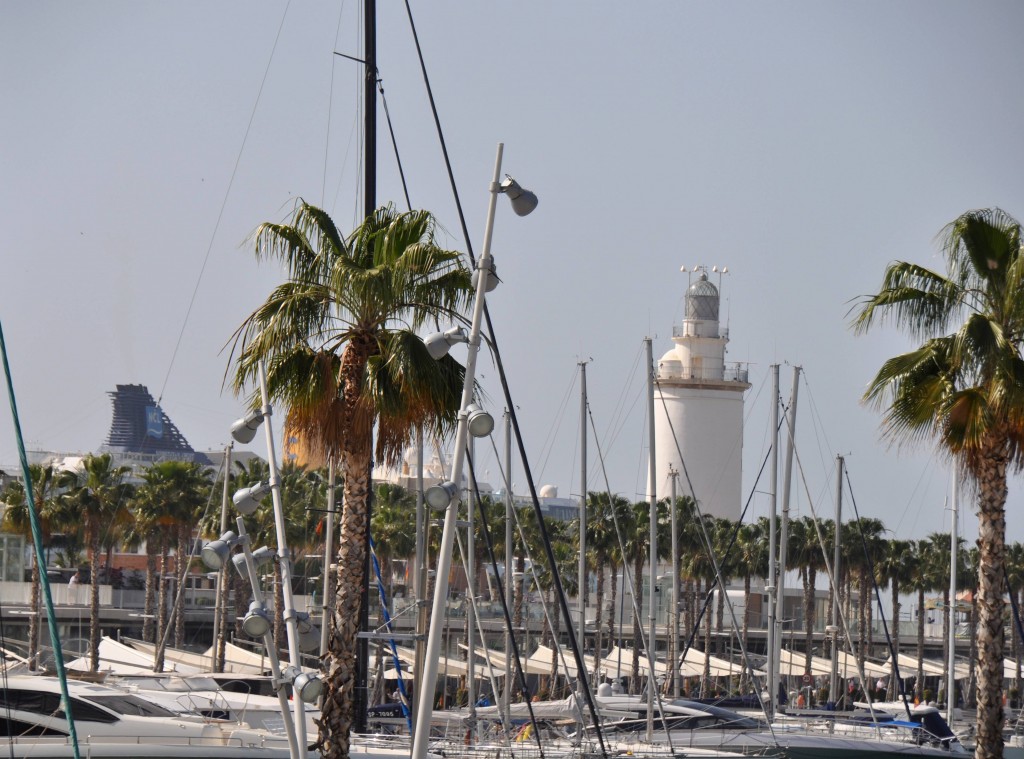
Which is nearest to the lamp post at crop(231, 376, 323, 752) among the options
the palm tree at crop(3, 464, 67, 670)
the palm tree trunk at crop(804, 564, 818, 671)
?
the palm tree at crop(3, 464, 67, 670)

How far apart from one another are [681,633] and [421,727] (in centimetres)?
6048

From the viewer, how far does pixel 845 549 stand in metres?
70.7

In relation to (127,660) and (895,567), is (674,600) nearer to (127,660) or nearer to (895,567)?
(127,660)

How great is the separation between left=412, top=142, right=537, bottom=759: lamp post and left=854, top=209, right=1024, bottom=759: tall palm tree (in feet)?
32.7

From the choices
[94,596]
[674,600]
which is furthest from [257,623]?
[94,596]

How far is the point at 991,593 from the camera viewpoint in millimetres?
21297

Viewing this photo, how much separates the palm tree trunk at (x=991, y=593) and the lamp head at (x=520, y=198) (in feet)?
34.4

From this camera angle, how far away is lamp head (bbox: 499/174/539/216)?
529 inches

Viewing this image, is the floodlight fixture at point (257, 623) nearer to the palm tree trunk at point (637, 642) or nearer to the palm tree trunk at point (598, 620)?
the palm tree trunk at point (598, 620)

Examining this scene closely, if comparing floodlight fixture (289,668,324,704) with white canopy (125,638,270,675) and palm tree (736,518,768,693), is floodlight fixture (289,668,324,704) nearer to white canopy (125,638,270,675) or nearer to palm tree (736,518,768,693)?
white canopy (125,638,270,675)

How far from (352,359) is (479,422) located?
629 cm

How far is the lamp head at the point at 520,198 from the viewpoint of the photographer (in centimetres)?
1343

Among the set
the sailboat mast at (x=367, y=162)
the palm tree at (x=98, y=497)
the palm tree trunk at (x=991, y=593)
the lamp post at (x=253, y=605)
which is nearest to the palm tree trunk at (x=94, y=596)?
the palm tree at (x=98, y=497)

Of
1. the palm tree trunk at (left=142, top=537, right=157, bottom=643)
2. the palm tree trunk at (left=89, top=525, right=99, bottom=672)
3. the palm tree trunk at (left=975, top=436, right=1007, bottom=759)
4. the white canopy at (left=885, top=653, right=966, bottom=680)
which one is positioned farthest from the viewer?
the white canopy at (left=885, top=653, right=966, bottom=680)
